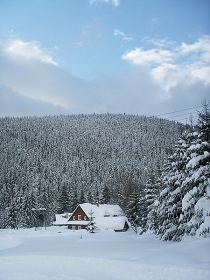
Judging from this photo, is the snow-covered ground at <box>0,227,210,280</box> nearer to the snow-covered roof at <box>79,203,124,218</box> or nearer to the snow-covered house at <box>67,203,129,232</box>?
the snow-covered house at <box>67,203,129,232</box>

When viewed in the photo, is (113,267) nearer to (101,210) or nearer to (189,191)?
(189,191)

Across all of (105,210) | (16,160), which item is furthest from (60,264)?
(16,160)

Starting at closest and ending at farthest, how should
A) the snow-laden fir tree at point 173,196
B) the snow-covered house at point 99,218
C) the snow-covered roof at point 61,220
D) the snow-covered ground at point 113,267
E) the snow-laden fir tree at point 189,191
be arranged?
the snow-covered ground at point 113,267, the snow-laden fir tree at point 189,191, the snow-laden fir tree at point 173,196, the snow-covered house at point 99,218, the snow-covered roof at point 61,220

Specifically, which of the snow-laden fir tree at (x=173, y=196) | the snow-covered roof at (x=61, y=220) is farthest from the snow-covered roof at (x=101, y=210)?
the snow-laden fir tree at (x=173, y=196)

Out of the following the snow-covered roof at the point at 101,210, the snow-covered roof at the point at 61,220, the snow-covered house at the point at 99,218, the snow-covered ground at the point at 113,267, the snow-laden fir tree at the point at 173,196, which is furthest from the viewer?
the snow-covered roof at the point at 61,220

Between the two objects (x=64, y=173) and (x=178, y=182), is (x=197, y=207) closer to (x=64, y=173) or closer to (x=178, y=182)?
(x=178, y=182)

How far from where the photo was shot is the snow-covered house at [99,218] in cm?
6462

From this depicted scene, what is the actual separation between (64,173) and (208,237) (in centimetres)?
16194

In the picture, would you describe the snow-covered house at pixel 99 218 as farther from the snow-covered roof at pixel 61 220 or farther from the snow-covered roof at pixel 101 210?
the snow-covered roof at pixel 61 220

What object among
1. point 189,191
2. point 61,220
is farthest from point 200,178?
point 61,220

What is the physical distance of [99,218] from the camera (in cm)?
6656

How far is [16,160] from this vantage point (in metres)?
194

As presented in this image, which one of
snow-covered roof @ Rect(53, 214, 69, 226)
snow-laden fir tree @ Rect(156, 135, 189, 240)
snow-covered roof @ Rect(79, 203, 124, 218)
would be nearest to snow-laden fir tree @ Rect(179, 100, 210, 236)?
snow-laden fir tree @ Rect(156, 135, 189, 240)

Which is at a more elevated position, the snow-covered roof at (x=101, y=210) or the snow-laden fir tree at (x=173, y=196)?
the snow-laden fir tree at (x=173, y=196)
